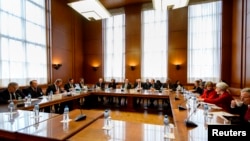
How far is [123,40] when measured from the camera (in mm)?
8148

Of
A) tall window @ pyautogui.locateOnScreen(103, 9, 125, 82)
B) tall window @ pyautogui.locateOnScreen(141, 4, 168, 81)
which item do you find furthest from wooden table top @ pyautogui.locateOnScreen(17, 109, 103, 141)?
tall window @ pyautogui.locateOnScreen(103, 9, 125, 82)

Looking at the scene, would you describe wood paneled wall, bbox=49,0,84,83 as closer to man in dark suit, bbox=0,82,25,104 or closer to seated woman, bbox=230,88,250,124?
man in dark suit, bbox=0,82,25,104

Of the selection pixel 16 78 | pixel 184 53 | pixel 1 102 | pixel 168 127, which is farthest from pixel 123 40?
pixel 168 127

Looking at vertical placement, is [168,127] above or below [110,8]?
below

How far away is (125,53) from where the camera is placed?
8.11 metres

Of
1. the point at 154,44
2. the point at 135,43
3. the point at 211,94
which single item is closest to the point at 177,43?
the point at 154,44

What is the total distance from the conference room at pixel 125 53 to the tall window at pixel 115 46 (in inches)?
2.0

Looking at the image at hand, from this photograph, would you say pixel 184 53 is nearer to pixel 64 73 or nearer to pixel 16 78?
pixel 64 73

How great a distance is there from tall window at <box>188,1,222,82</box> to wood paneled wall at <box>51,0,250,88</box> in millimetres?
210

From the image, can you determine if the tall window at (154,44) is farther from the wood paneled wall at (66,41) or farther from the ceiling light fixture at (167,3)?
the wood paneled wall at (66,41)

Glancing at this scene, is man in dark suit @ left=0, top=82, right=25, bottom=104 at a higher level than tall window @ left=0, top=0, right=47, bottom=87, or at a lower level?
lower

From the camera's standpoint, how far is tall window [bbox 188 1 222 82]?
6.84 meters

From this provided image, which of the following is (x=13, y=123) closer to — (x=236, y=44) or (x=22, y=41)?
(x=22, y=41)

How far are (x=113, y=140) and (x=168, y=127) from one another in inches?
22.5
